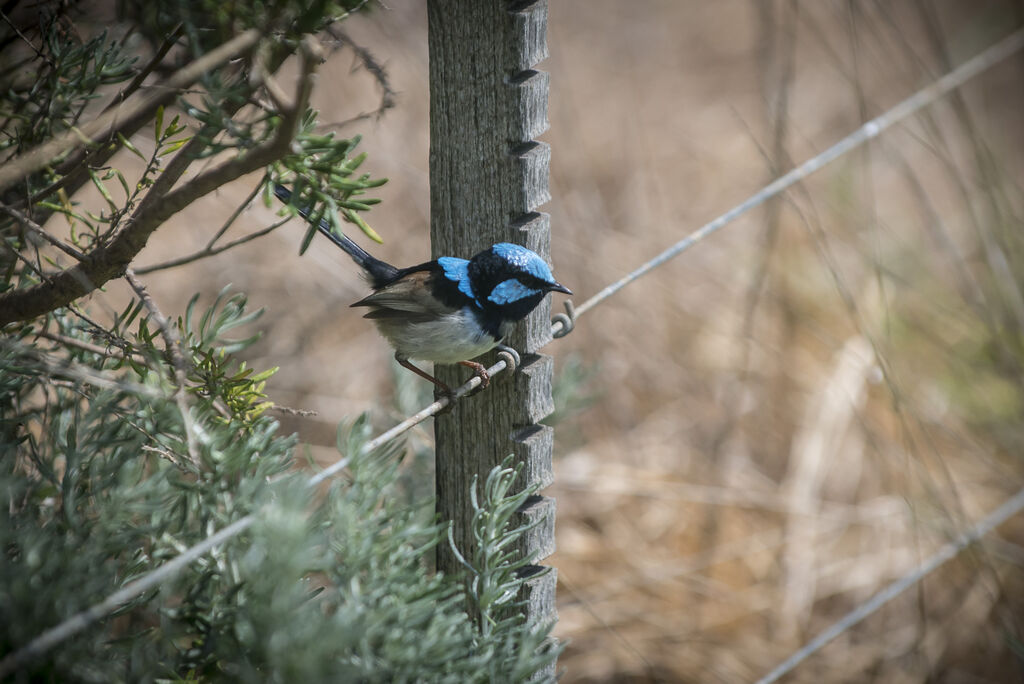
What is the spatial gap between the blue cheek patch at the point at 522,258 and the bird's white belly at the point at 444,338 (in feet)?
0.62

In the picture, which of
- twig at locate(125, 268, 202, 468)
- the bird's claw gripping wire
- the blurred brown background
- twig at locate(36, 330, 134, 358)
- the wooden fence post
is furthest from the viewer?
the blurred brown background

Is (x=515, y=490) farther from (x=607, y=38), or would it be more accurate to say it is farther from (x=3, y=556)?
(x=607, y=38)

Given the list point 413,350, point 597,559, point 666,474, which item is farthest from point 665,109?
point 413,350

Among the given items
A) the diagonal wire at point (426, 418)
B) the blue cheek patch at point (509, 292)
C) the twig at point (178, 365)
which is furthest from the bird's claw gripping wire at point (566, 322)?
the twig at point (178, 365)

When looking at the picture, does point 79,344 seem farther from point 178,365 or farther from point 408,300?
point 408,300

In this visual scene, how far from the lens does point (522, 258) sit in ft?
6.18

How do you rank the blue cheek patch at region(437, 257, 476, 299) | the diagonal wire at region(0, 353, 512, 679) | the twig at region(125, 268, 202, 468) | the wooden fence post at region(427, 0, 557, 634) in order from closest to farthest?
the diagonal wire at region(0, 353, 512, 679), the twig at region(125, 268, 202, 468), the wooden fence post at region(427, 0, 557, 634), the blue cheek patch at region(437, 257, 476, 299)

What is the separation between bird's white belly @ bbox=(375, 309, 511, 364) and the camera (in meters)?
2.05

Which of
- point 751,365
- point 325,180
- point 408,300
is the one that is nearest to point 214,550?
point 325,180

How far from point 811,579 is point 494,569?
102 inches

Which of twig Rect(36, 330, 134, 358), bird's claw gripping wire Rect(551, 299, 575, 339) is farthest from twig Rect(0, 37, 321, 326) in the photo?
bird's claw gripping wire Rect(551, 299, 575, 339)

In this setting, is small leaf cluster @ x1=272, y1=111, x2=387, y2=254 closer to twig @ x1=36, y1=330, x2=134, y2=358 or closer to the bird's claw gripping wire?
twig @ x1=36, y1=330, x2=134, y2=358

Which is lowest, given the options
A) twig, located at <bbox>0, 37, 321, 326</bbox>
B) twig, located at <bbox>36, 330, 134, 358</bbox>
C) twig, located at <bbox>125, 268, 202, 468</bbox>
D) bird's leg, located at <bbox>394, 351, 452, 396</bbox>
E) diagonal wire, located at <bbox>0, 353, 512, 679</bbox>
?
diagonal wire, located at <bbox>0, 353, 512, 679</bbox>

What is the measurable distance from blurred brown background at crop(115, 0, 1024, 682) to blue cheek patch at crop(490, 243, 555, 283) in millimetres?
744
